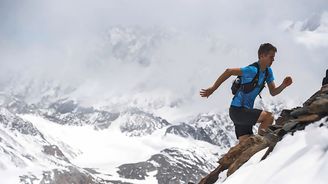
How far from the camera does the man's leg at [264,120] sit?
1369 centimetres

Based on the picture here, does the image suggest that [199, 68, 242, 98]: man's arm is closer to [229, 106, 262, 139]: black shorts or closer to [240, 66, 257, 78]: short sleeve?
[240, 66, 257, 78]: short sleeve

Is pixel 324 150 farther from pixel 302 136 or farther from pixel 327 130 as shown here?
pixel 302 136

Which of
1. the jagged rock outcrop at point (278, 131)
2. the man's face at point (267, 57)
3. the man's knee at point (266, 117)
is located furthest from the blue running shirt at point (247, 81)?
the jagged rock outcrop at point (278, 131)

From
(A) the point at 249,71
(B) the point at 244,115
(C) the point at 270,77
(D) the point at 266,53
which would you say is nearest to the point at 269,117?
(B) the point at 244,115

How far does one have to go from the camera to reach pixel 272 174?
950 cm

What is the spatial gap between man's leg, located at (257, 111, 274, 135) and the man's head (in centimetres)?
136

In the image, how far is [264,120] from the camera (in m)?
13.9

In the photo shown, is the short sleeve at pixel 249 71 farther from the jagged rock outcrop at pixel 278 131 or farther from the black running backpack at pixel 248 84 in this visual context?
the jagged rock outcrop at pixel 278 131

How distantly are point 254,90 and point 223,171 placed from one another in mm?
2377

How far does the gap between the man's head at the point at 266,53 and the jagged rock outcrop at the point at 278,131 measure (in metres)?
1.35

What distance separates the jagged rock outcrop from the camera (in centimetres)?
1100

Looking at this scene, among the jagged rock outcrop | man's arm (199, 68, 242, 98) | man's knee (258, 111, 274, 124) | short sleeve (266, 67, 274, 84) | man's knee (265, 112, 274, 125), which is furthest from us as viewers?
man's knee (265, 112, 274, 125)

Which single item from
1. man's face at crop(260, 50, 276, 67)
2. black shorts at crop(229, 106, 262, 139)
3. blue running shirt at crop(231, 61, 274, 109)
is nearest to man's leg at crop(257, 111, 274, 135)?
black shorts at crop(229, 106, 262, 139)

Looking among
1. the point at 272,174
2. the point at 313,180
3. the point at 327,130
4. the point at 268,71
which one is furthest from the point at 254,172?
the point at 268,71
